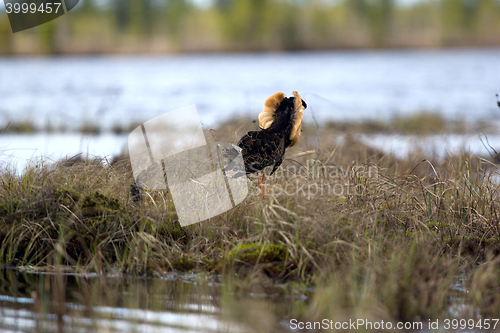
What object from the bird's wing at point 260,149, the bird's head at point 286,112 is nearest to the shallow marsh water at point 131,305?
the bird's wing at point 260,149

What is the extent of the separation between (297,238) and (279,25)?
182 feet

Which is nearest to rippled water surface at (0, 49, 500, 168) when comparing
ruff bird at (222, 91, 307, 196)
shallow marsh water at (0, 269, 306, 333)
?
shallow marsh water at (0, 269, 306, 333)

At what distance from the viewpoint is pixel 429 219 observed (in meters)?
5.67

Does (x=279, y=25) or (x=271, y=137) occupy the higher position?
(x=279, y=25)

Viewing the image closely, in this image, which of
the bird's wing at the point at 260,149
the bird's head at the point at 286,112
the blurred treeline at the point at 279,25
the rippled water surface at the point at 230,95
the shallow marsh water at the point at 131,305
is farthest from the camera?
the blurred treeline at the point at 279,25

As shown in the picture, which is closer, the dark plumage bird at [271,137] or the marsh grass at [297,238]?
the marsh grass at [297,238]

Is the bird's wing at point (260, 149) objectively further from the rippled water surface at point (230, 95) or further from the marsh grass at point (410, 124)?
the marsh grass at point (410, 124)

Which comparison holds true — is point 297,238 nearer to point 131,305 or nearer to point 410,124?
point 131,305

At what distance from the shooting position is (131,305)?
12.9ft

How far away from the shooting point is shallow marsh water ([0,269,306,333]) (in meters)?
3.54

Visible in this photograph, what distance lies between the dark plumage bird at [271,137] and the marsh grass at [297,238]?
1.20ft

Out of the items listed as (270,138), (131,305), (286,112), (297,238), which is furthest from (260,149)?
(131,305)

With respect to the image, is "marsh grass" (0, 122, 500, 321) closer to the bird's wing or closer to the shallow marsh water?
the shallow marsh water

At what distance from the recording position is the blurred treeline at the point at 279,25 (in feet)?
188
